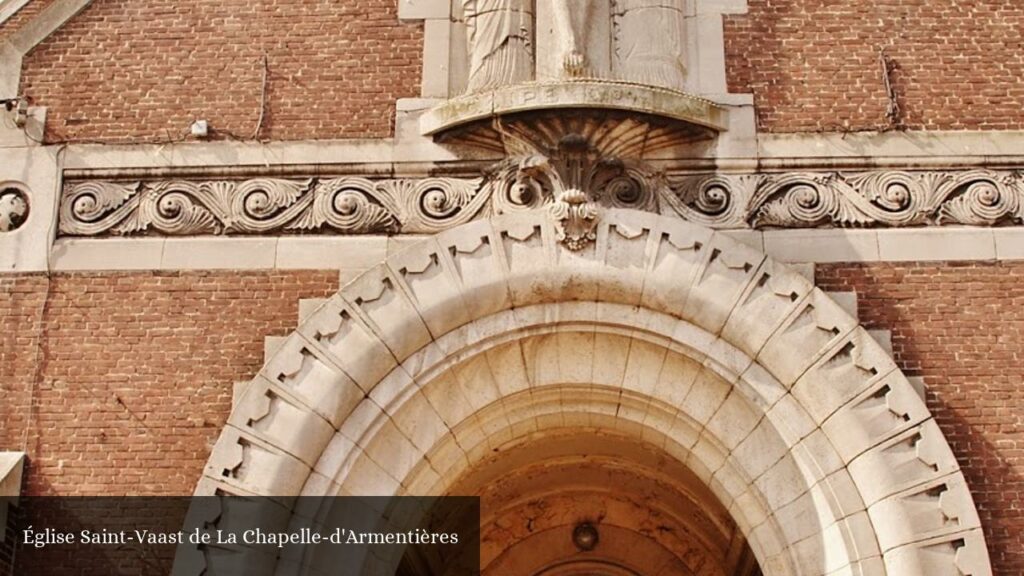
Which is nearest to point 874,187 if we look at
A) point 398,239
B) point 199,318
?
point 398,239

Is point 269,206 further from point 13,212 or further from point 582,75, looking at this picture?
point 582,75

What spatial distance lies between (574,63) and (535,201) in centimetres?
108

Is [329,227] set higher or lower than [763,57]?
lower

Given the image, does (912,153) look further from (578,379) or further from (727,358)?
(578,379)

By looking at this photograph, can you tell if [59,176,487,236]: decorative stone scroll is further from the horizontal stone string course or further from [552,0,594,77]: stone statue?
[552,0,594,77]: stone statue

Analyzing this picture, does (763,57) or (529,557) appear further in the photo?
(529,557)

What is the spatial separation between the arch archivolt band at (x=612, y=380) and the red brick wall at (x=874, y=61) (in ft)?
4.96

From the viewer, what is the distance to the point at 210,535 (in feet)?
33.1

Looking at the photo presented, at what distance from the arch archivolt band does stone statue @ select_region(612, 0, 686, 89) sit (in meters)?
1.22

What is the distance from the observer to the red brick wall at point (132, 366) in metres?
10.7

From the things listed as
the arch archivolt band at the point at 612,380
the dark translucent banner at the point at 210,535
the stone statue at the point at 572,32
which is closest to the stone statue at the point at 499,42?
the stone statue at the point at 572,32

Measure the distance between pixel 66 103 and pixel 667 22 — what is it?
4629 mm

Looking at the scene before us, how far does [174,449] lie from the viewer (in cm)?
1073

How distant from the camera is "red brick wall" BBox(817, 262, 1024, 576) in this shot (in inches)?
405
